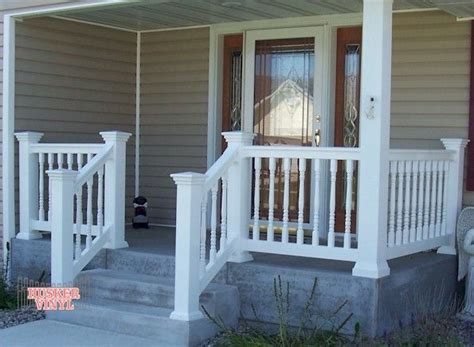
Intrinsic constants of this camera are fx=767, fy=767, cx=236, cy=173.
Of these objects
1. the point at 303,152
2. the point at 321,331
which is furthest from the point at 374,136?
the point at 321,331

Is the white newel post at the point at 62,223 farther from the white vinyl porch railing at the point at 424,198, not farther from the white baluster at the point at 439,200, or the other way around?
the white baluster at the point at 439,200

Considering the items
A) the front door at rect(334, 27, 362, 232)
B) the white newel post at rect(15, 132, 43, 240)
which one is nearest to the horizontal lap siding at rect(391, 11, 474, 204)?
the front door at rect(334, 27, 362, 232)

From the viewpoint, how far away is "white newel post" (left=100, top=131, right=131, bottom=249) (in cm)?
688

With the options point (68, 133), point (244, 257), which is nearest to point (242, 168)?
point (244, 257)

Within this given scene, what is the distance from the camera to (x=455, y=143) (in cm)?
679

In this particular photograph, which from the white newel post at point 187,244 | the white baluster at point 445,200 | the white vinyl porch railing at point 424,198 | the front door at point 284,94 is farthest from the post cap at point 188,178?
the white baluster at point 445,200

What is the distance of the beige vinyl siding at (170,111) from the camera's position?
8414mm

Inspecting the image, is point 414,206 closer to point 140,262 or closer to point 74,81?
point 140,262

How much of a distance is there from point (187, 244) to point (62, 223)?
129 cm

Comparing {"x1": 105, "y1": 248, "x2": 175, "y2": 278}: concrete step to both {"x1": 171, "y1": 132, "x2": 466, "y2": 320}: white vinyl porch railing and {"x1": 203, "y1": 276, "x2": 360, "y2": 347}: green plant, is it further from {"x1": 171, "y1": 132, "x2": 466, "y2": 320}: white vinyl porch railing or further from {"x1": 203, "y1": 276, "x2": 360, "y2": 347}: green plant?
{"x1": 203, "y1": 276, "x2": 360, "y2": 347}: green plant

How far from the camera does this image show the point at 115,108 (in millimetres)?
8602

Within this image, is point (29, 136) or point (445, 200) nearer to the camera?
point (445, 200)

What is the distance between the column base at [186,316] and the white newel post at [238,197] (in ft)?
2.33

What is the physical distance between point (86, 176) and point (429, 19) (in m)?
3.41
